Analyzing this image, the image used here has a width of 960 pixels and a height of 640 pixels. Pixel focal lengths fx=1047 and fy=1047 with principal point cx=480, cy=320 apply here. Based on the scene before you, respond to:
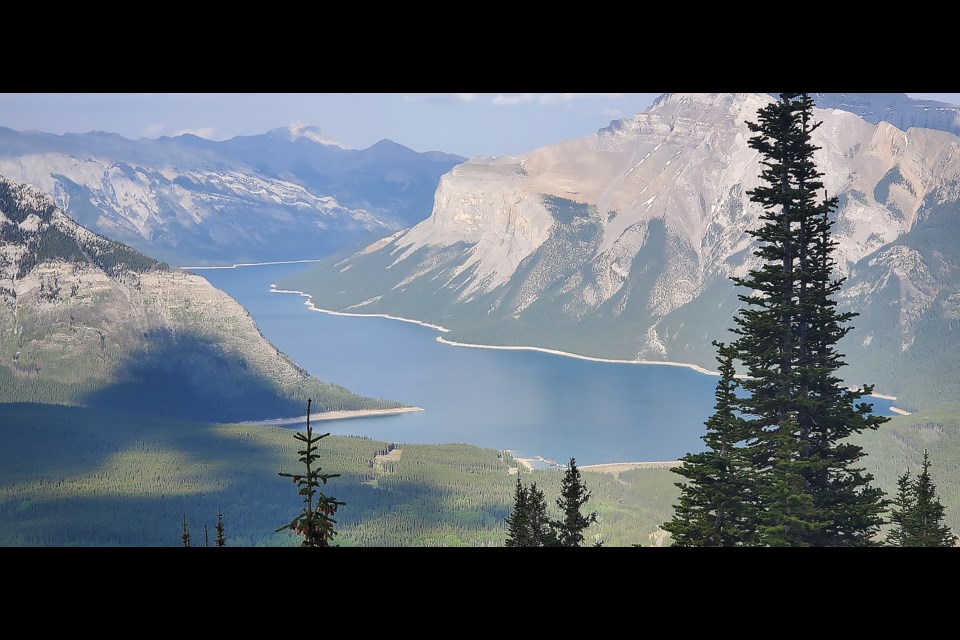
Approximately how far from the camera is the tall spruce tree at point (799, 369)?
66.6 feet

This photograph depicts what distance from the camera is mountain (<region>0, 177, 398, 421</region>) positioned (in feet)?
377

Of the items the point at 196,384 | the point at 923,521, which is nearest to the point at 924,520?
the point at 923,521

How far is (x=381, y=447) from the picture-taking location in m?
93.6

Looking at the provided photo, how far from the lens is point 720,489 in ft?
66.1

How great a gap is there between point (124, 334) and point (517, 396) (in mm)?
47088

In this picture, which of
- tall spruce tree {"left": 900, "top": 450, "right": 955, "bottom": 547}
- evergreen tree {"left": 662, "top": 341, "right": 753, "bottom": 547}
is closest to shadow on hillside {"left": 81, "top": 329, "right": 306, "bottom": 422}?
tall spruce tree {"left": 900, "top": 450, "right": 955, "bottom": 547}

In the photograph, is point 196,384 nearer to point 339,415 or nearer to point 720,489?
point 339,415

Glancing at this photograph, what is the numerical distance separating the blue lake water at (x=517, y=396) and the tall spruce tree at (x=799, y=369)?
7372 centimetres

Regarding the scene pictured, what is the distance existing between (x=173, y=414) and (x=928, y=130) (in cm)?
12691

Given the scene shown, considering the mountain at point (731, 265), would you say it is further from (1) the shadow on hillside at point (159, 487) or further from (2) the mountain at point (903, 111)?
(1) the shadow on hillside at point (159, 487)

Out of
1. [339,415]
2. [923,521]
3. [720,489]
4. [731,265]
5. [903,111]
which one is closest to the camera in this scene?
[720,489]

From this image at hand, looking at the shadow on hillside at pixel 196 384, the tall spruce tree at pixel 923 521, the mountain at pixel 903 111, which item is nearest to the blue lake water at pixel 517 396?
the shadow on hillside at pixel 196 384
